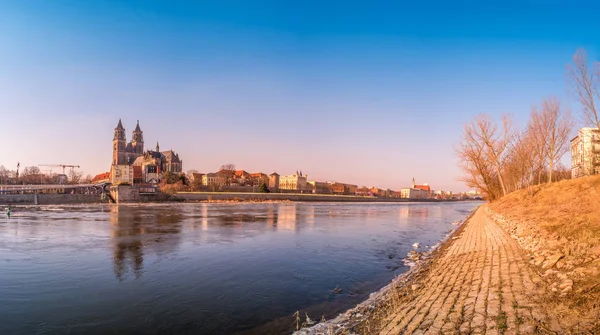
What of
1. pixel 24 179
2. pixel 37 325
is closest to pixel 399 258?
pixel 37 325

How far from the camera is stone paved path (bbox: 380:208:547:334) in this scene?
5.96 m

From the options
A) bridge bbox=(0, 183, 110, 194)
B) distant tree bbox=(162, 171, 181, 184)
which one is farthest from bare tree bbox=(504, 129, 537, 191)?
distant tree bbox=(162, 171, 181, 184)

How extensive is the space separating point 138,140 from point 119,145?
1229 centimetres

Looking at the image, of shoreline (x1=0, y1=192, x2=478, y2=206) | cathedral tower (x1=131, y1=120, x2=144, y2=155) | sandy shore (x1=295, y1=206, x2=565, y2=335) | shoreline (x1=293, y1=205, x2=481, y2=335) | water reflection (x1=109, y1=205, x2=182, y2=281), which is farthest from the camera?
cathedral tower (x1=131, y1=120, x2=144, y2=155)

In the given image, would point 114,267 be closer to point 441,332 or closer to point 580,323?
point 441,332

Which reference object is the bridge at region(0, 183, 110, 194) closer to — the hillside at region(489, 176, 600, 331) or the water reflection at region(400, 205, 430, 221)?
the water reflection at region(400, 205, 430, 221)

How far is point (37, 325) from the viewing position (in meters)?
7.90

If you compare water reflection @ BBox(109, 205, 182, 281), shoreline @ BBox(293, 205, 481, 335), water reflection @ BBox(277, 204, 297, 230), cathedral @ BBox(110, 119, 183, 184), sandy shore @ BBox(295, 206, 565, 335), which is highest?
cathedral @ BBox(110, 119, 183, 184)

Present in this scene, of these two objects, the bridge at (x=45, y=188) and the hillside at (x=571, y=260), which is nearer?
the hillside at (x=571, y=260)

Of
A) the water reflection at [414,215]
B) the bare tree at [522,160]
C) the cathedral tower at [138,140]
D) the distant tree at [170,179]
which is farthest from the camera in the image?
the cathedral tower at [138,140]

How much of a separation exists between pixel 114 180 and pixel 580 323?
178 metres

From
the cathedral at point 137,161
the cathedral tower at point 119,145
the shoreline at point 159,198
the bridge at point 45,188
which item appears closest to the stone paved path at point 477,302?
the shoreline at point 159,198

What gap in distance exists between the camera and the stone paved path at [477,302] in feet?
19.6

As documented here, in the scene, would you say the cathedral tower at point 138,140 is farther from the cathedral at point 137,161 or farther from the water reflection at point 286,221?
the water reflection at point 286,221
